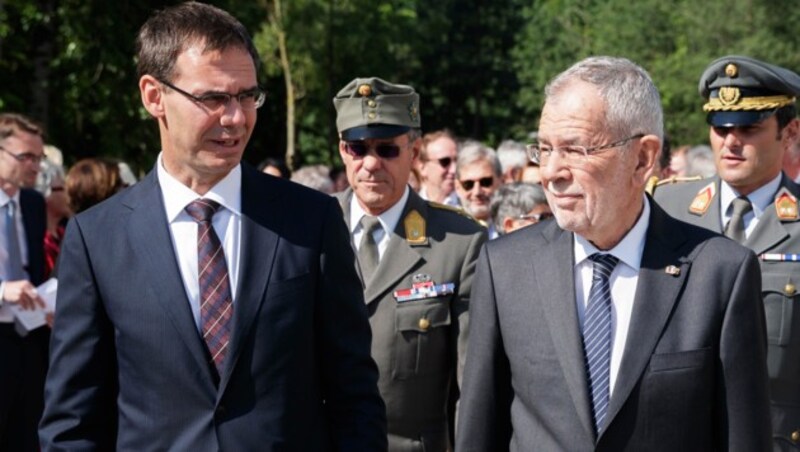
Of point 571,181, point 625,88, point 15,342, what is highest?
point 625,88

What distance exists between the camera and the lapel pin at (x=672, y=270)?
3797 millimetres

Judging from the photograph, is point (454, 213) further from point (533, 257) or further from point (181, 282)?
point (181, 282)

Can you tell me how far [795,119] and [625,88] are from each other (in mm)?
2350

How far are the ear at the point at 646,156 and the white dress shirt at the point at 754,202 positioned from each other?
209cm

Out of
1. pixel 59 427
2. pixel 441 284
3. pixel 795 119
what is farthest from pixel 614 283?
pixel 795 119

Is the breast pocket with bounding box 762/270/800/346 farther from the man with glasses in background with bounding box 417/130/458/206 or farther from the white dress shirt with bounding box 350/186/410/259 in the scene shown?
the man with glasses in background with bounding box 417/130/458/206

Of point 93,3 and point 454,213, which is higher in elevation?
point 93,3

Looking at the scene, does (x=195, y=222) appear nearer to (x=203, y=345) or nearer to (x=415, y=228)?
(x=203, y=345)

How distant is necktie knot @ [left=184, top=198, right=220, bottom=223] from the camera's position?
380cm

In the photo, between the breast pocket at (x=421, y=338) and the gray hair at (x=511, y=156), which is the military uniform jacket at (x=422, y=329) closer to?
the breast pocket at (x=421, y=338)

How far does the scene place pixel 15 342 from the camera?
25.3ft

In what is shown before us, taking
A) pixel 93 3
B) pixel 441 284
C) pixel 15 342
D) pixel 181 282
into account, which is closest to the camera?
pixel 181 282

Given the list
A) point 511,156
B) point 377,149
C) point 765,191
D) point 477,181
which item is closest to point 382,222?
point 377,149

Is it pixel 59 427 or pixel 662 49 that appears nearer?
pixel 59 427
